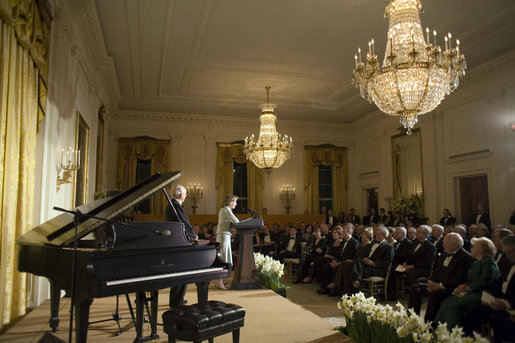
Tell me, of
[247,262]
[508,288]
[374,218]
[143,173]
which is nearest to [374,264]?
[247,262]

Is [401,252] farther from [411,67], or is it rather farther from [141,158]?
[141,158]

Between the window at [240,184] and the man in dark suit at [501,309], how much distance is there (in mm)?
10933

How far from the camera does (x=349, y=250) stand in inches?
289

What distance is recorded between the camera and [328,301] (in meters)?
6.64

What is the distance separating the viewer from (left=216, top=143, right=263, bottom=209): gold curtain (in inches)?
552

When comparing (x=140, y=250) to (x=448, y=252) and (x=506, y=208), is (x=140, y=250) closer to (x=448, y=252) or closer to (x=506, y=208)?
(x=448, y=252)

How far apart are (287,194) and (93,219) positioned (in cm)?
1150

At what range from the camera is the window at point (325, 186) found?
1526 centimetres

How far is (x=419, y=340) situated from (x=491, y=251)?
5.17 ft

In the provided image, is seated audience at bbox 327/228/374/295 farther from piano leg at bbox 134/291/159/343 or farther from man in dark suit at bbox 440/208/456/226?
piano leg at bbox 134/291/159/343

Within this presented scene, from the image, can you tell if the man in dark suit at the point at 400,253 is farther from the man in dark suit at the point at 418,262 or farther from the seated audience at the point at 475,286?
the seated audience at the point at 475,286

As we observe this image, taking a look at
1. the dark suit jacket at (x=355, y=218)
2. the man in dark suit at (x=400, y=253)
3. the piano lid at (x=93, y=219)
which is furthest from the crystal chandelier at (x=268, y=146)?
the piano lid at (x=93, y=219)

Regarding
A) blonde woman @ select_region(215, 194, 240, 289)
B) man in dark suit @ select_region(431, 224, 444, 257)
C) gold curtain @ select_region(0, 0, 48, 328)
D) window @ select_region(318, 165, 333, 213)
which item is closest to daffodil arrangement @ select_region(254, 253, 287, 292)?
blonde woman @ select_region(215, 194, 240, 289)

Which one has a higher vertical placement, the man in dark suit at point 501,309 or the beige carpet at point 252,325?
the man in dark suit at point 501,309
